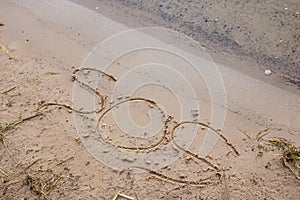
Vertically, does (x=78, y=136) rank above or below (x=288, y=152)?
below

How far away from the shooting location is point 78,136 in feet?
10.9

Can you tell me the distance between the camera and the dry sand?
293 centimetres

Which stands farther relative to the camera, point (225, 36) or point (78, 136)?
point (225, 36)

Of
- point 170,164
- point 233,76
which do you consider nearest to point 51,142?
point 170,164

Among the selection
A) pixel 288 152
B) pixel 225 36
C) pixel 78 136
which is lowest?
pixel 78 136

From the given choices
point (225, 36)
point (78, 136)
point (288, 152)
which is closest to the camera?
point (288, 152)

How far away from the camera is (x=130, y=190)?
2.92 meters

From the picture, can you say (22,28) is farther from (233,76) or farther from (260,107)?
(260,107)

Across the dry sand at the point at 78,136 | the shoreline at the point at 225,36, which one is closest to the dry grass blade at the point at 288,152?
the dry sand at the point at 78,136

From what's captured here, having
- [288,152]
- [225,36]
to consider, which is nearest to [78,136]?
[288,152]

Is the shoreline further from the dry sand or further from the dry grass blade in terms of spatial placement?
the dry grass blade

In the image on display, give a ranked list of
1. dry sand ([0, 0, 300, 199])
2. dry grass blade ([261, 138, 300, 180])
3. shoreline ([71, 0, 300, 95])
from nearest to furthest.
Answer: dry sand ([0, 0, 300, 199])
dry grass blade ([261, 138, 300, 180])
shoreline ([71, 0, 300, 95])

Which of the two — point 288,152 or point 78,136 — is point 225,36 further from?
point 78,136

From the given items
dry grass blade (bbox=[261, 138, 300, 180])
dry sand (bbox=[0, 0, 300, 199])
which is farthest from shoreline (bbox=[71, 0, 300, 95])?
dry grass blade (bbox=[261, 138, 300, 180])
